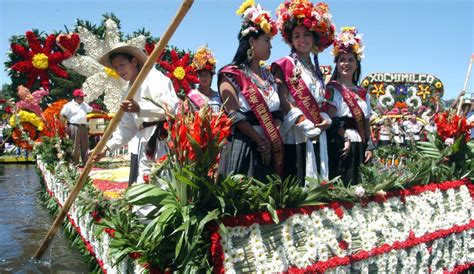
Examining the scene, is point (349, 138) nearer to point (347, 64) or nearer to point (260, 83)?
point (347, 64)

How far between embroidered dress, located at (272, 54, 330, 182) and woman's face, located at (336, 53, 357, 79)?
433mm

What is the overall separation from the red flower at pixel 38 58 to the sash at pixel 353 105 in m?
9.01

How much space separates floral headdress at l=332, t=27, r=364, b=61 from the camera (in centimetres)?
414

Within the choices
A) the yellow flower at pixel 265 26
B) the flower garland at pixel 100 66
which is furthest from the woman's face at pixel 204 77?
the flower garland at pixel 100 66

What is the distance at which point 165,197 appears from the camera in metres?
2.31

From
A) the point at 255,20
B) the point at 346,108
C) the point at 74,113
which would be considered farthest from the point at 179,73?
the point at 255,20

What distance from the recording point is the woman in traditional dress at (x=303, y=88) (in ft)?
12.1

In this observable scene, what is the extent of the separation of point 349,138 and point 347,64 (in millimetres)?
664

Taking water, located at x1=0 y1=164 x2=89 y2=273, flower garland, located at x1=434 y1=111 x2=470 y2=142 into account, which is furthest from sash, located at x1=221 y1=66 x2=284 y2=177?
water, located at x1=0 y1=164 x2=89 y2=273

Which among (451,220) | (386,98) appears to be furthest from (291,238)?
(386,98)

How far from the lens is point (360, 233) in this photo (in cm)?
287

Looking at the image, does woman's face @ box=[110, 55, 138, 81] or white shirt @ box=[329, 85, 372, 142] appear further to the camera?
white shirt @ box=[329, 85, 372, 142]

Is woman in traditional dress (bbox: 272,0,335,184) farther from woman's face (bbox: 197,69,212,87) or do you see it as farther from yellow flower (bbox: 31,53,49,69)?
yellow flower (bbox: 31,53,49,69)

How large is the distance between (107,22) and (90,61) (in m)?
1.58
